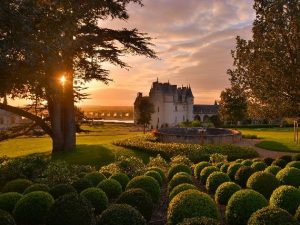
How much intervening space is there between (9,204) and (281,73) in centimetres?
1973

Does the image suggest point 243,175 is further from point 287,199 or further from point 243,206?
point 243,206

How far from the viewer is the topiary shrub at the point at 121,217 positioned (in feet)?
27.7

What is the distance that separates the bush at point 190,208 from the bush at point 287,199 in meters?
2.61

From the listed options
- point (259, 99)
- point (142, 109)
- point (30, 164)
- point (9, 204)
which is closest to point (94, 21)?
point (30, 164)

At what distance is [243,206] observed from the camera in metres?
10.2

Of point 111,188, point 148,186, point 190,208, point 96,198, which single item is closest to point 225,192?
point 148,186

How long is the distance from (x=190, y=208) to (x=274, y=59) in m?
17.7

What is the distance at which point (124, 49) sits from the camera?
2689 cm

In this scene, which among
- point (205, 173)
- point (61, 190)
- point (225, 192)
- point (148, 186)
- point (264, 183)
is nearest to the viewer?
point (61, 190)

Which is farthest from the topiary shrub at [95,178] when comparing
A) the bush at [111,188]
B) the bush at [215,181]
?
the bush at [215,181]

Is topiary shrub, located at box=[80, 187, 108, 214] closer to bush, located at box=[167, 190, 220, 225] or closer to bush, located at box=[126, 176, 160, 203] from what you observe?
bush, located at box=[126, 176, 160, 203]

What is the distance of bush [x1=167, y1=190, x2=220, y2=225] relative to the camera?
934 cm

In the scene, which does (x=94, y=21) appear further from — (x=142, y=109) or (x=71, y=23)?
(x=142, y=109)

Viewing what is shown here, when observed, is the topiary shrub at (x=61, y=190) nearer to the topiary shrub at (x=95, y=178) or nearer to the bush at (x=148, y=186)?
the bush at (x=148, y=186)
